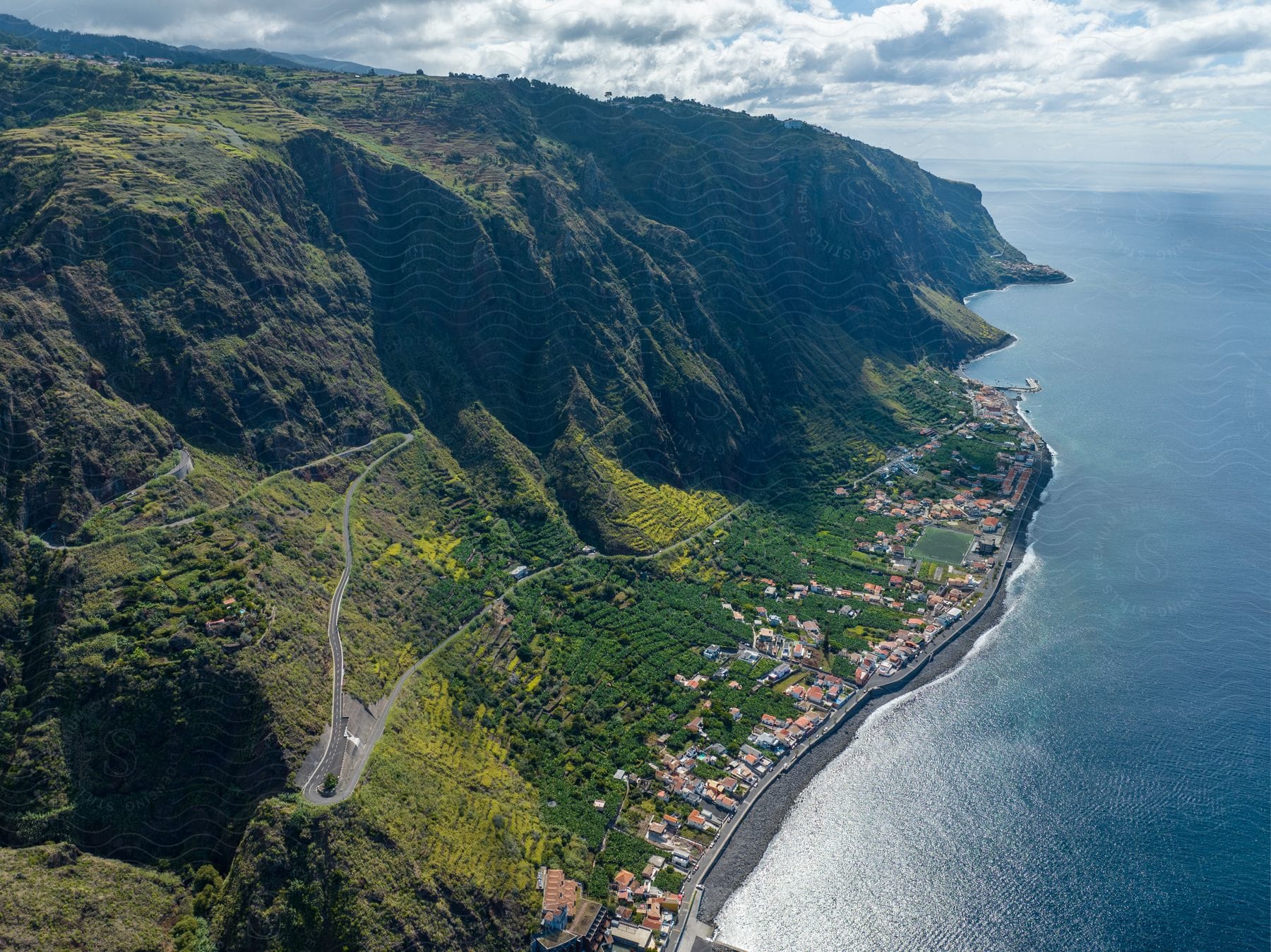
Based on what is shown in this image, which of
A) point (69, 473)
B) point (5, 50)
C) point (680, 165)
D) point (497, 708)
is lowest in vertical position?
point (497, 708)

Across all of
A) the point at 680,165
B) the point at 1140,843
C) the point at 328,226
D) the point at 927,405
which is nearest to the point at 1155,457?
the point at 927,405

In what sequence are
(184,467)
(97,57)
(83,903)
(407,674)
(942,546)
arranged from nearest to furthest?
(83,903) → (407,674) → (184,467) → (942,546) → (97,57)

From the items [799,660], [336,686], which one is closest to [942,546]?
[799,660]

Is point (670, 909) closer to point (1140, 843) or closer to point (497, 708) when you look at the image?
point (497, 708)

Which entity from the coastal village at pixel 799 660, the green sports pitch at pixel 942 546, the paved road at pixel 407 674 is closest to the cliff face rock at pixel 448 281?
the paved road at pixel 407 674

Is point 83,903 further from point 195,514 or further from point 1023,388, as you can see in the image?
point 1023,388

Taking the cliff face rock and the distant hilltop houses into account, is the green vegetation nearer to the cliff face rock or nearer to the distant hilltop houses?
the cliff face rock

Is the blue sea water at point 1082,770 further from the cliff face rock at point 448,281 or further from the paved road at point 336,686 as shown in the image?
the cliff face rock at point 448,281
